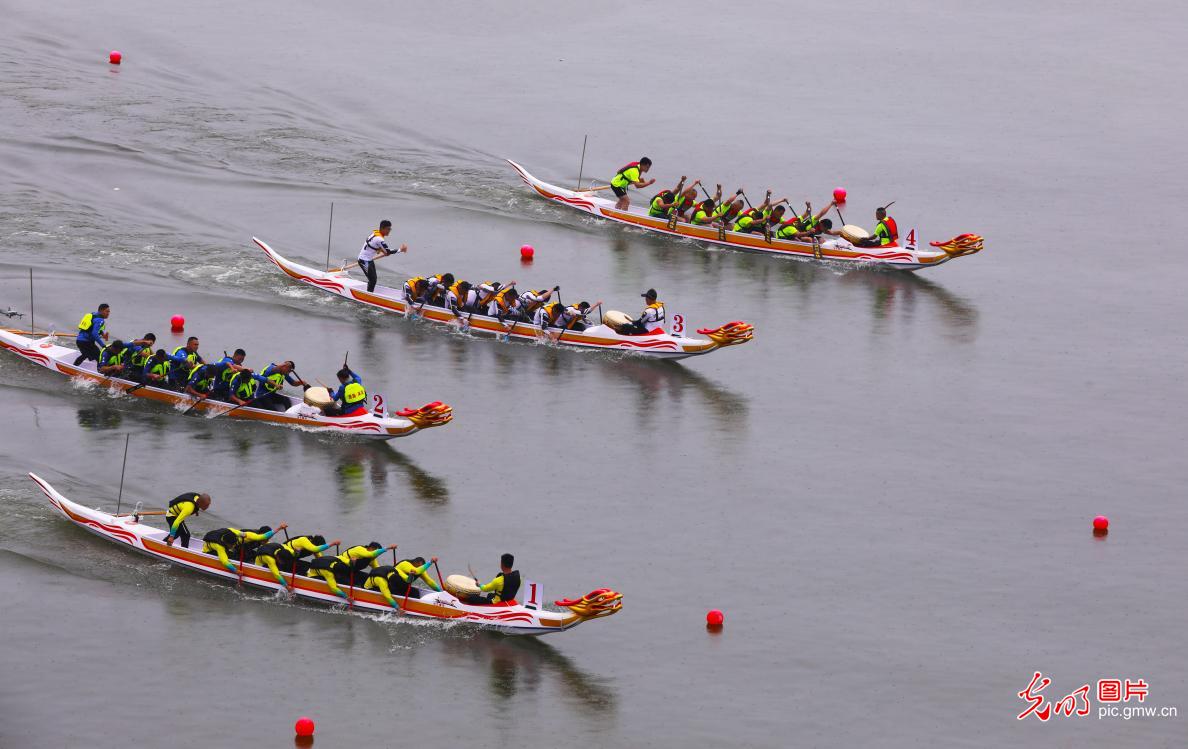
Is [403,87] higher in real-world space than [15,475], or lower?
higher

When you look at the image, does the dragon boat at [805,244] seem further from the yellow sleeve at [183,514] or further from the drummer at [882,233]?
the yellow sleeve at [183,514]

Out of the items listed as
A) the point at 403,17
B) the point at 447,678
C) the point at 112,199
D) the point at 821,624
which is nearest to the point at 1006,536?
the point at 821,624

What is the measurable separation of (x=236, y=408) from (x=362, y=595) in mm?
8623

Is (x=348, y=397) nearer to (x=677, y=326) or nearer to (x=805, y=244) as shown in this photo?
(x=677, y=326)

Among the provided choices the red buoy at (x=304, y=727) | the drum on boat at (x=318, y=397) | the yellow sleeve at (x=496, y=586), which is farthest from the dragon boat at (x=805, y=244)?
the red buoy at (x=304, y=727)

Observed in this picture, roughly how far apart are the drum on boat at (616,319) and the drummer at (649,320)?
99mm

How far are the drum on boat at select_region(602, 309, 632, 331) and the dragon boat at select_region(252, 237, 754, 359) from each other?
0.46ft

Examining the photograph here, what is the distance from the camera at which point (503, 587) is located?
28.1 metres

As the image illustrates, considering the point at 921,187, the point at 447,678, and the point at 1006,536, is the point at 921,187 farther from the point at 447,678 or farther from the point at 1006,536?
the point at 447,678

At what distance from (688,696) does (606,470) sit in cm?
829

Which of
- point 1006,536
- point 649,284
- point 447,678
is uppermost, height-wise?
point 649,284

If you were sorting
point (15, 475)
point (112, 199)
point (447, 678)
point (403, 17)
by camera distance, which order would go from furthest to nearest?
1. point (403, 17)
2. point (112, 199)
3. point (15, 475)
4. point (447, 678)

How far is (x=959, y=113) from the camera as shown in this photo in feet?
197

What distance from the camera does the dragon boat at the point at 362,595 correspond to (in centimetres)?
2769
